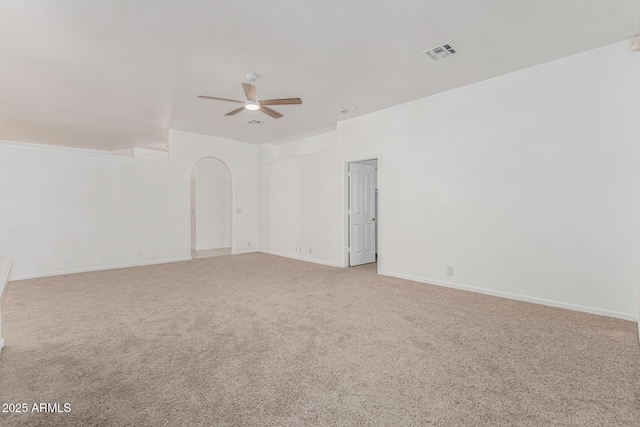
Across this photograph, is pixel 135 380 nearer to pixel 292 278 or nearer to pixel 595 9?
pixel 292 278

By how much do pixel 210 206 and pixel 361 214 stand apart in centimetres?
491

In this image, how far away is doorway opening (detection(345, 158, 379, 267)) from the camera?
5.91 metres

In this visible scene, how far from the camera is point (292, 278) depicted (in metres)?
4.98

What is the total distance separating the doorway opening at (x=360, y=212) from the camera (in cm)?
591

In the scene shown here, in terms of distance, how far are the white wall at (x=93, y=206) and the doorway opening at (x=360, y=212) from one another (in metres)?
3.40

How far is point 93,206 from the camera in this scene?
568 cm

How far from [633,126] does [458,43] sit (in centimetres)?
204

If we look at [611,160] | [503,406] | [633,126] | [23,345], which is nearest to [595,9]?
[633,126]

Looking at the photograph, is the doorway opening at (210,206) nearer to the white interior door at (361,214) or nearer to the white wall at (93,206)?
the white wall at (93,206)

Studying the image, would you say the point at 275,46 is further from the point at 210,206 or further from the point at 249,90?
the point at 210,206

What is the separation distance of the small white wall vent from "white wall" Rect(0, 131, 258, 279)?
5.47 m

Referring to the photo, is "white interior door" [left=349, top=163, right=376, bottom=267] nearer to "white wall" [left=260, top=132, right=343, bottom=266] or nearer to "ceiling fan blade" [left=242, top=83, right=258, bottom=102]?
"white wall" [left=260, top=132, right=343, bottom=266]

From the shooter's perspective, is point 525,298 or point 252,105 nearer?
point 525,298

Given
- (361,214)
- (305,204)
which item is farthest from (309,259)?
(361,214)
